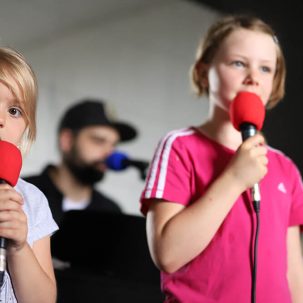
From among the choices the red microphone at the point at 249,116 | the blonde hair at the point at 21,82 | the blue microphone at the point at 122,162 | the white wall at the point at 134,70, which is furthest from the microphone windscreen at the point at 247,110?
the white wall at the point at 134,70

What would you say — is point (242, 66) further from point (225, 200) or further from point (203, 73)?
point (225, 200)

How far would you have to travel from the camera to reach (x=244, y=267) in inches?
32.9

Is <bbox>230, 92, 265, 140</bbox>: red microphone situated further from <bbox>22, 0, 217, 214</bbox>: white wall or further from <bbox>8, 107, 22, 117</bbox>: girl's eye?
<bbox>22, 0, 217, 214</bbox>: white wall

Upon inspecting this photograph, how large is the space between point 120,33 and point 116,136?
1.09 ft

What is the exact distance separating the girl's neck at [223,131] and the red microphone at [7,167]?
0.39 m

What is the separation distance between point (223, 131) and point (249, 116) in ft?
0.34

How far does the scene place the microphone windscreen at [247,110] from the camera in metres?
0.83

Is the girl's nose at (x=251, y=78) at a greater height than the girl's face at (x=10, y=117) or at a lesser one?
greater

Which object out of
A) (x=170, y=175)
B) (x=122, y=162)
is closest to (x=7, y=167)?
(x=170, y=175)

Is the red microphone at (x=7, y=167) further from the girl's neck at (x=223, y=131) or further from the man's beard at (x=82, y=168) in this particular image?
the man's beard at (x=82, y=168)

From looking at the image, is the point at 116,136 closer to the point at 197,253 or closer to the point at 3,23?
the point at 3,23

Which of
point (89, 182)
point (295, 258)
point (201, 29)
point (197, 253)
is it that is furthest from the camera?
point (201, 29)

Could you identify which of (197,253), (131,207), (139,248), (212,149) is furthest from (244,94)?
A: (131,207)

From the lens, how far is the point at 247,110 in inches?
32.9
